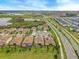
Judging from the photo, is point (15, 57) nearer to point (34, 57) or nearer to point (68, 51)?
point (34, 57)

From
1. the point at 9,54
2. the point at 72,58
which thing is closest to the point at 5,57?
the point at 9,54

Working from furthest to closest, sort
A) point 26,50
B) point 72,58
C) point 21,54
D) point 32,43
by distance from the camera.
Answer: point 32,43
point 26,50
point 21,54
point 72,58

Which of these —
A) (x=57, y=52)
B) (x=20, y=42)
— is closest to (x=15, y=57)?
(x=57, y=52)

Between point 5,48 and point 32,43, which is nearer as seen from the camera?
point 5,48

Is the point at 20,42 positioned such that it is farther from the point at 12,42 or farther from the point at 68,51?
the point at 68,51

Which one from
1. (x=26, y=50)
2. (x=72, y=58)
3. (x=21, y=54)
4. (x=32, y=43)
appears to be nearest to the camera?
(x=72, y=58)

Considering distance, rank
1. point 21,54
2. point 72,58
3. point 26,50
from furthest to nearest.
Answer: point 26,50, point 21,54, point 72,58
